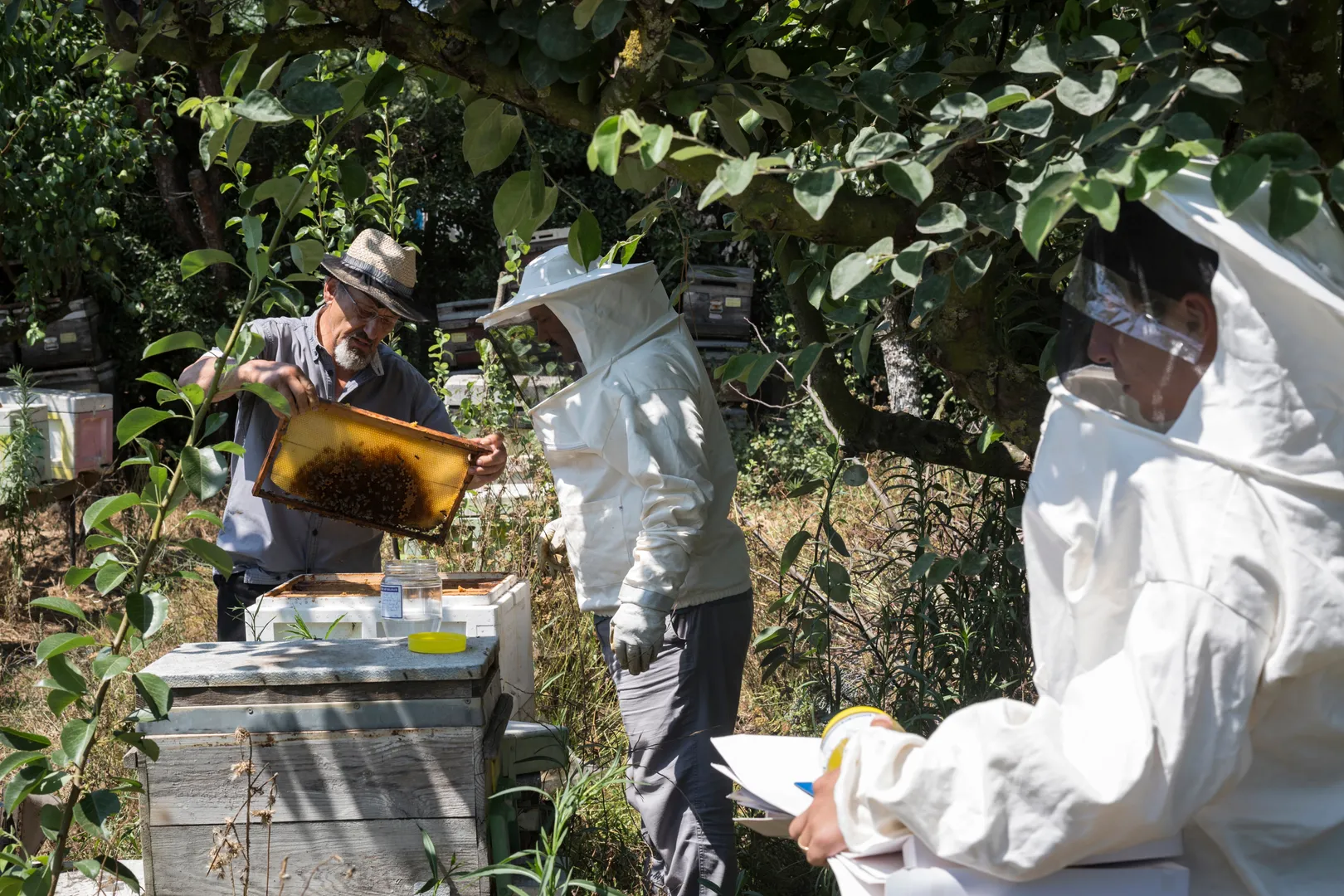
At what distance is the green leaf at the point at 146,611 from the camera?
1.49 m

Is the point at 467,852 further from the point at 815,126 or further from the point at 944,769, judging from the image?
the point at 815,126

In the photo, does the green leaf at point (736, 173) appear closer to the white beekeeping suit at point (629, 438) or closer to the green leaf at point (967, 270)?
the green leaf at point (967, 270)

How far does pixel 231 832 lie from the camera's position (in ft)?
6.28

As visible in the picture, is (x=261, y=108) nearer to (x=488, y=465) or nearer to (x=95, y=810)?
(x=95, y=810)

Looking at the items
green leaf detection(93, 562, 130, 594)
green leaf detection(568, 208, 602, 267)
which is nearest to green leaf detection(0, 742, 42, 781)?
green leaf detection(93, 562, 130, 594)

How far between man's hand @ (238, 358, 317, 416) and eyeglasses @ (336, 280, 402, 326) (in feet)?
1.50

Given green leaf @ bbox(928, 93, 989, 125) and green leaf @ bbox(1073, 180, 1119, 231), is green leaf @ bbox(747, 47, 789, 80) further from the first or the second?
green leaf @ bbox(1073, 180, 1119, 231)

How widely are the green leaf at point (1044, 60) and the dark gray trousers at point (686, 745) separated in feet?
5.53

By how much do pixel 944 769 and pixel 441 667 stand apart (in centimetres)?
115

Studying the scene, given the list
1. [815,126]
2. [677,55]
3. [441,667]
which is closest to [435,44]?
[677,55]

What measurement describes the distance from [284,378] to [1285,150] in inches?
91.8

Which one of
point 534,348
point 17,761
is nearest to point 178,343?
point 17,761

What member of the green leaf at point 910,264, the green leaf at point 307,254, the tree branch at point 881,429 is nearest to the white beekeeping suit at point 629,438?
the tree branch at point 881,429

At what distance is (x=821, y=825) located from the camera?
1.13m
